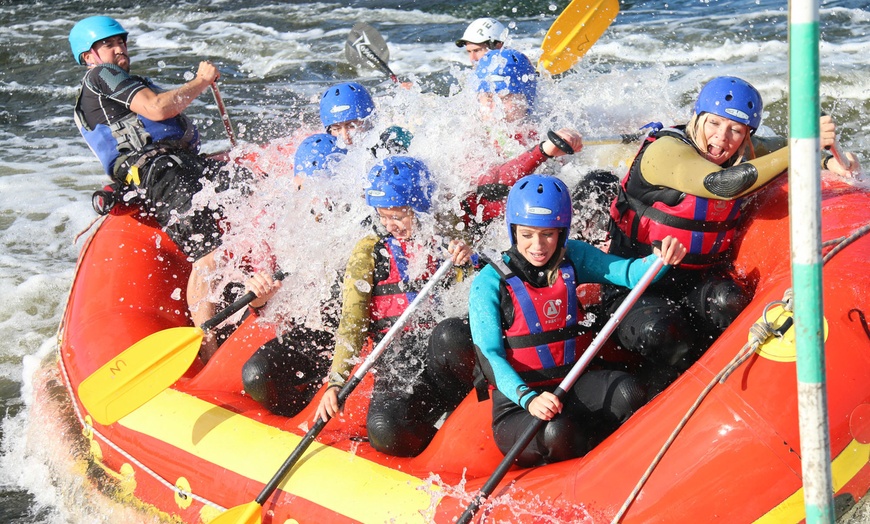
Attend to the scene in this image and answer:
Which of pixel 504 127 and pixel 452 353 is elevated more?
pixel 504 127

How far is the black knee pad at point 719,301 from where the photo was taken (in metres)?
3.48

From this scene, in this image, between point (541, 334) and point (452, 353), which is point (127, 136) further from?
point (541, 334)

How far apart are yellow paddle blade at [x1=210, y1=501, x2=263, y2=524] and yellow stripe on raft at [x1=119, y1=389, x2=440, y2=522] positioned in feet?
0.44

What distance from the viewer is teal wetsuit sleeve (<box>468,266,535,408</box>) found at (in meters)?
3.22

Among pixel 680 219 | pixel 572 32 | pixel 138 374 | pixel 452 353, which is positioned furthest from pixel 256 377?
pixel 572 32

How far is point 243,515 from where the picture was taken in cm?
352

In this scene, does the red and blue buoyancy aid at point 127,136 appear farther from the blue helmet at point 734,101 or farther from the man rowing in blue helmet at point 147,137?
the blue helmet at point 734,101

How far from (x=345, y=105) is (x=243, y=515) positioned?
2.54 m

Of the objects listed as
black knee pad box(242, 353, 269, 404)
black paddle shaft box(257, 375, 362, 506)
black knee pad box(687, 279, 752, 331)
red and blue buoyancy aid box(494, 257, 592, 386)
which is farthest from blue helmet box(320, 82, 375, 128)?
black knee pad box(687, 279, 752, 331)

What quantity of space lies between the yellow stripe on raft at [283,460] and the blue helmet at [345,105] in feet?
6.10

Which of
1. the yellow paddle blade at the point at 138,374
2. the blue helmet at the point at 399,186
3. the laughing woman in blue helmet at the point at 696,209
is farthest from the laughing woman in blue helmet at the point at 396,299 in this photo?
A: the yellow paddle blade at the point at 138,374

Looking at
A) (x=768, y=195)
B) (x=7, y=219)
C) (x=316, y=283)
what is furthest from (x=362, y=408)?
(x=7, y=219)

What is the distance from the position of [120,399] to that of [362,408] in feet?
3.72

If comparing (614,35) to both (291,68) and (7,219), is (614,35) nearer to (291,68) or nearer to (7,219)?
(291,68)
